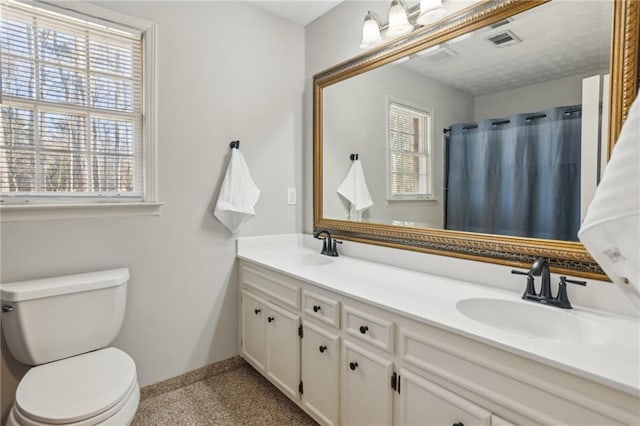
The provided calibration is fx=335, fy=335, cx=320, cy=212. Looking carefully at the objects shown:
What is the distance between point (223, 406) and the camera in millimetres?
1938

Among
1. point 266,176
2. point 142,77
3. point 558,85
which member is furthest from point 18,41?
point 558,85

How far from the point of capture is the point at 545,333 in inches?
49.2

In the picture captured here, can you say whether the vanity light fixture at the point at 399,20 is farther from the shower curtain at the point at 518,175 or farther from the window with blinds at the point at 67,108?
the window with blinds at the point at 67,108

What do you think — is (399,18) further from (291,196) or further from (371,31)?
(291,196)

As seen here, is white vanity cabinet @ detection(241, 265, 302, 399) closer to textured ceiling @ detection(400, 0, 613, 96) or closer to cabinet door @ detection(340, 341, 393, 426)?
cabinet door @ detection(340, 341, 393, 426)

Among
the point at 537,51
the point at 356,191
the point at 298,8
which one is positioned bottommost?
the point at 356,191

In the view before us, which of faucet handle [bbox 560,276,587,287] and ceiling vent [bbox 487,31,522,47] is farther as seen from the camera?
ceiling vent [bbox 487,31,522,47]

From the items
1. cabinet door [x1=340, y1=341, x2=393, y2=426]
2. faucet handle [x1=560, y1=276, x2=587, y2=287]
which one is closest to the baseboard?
cabinet door [x1=340, y1=341, x2=393, y2=426]

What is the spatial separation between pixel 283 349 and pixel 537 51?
189cm

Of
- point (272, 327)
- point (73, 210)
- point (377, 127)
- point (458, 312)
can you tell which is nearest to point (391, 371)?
point (458, 312)

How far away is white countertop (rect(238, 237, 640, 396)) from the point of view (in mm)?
835

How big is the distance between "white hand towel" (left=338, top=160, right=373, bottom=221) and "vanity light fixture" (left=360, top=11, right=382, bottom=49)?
2.32 ft

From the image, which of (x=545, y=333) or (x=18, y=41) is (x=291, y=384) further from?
(x=18, y=41)

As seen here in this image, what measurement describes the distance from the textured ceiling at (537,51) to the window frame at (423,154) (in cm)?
19
